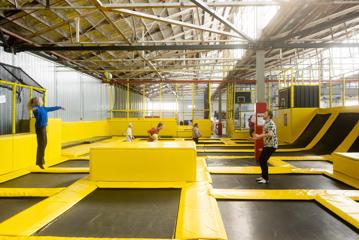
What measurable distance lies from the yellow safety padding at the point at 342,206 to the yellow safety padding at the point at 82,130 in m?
10.5

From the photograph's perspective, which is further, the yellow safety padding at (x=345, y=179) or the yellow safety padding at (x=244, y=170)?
the yellow safety padding at (x=244, y=170)

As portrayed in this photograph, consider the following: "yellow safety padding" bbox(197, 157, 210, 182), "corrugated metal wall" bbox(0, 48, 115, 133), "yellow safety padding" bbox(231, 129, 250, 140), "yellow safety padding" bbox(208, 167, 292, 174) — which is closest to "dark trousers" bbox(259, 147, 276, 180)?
"yellow safety padding" bbox(208, 167, 292, 174)

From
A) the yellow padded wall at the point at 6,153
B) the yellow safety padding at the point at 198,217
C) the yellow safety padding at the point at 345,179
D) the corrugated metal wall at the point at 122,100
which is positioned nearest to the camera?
the yellow safety padding at the point at 198,217

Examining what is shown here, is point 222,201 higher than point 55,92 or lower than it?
lower

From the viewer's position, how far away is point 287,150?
33.2 ft

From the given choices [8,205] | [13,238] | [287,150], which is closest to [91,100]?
[287,150]

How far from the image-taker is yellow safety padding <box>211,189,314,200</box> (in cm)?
443

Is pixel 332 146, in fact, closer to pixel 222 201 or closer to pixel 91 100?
pixel 222 201

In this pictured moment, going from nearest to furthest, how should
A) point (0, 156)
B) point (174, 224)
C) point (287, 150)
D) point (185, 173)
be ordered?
point (174, 224), point (185, 173), point (0, 156), point (287, 150)

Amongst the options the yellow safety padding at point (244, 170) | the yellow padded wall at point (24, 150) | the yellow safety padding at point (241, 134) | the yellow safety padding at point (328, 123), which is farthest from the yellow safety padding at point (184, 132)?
the yellow padded wall at point (24, 150)

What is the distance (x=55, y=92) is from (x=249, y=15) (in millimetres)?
9274

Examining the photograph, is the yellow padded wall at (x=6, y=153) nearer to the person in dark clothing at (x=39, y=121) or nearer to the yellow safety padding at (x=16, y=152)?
the yellow safety padding at (x=16, y=152)

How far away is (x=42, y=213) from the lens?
3602mm

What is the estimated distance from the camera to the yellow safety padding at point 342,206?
343 cm
